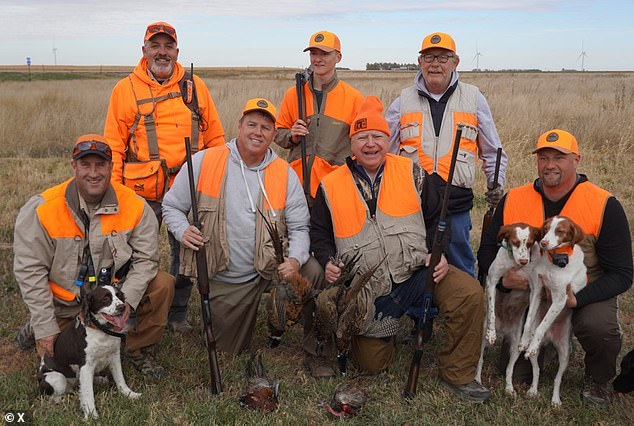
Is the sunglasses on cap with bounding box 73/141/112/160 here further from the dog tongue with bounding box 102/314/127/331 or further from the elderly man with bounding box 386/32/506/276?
the elderly man with bounding box 386/32/506/276

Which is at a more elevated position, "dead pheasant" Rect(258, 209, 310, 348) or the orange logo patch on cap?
the orange logo patch on cap

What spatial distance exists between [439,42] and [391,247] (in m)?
1.82

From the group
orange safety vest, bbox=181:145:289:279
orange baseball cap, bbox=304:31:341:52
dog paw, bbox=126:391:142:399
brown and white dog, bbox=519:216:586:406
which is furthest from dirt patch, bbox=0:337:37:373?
brown and white dog, bbox=519:216:586:406

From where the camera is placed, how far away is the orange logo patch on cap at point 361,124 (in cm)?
460

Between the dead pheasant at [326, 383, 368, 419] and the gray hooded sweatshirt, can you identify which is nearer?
the dead pheasant at [326, 383, 368, 419]

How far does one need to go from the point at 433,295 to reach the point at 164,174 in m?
2.51

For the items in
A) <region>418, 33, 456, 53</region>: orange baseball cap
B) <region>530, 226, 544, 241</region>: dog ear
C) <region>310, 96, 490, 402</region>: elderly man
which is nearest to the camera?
<region>530, 226, 544, 241</region>: dog ear

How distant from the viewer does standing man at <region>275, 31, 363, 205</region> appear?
18.2ft

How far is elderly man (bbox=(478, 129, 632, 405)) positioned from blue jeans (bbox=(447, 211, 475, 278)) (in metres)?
0.97

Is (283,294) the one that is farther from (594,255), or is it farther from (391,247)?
(594,255)

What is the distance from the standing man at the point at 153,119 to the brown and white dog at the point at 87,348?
4.83ft

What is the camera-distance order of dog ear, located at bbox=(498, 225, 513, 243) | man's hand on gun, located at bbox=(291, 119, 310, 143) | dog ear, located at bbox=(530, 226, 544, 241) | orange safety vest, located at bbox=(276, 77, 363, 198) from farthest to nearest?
orange safety vest, located at bbox=(276, 77, 363, 198) < man's hand on gun, located at bbox=(291, 119, 310, 143) < dog ear, located at bbox=(498, 225, 513, 243) < dog ear, located at bbox=(530, 226, 544, 241)

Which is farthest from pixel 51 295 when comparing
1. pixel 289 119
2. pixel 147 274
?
pixel 289 119

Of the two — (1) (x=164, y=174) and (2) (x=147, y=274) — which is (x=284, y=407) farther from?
(1) (x=164, y=174)
